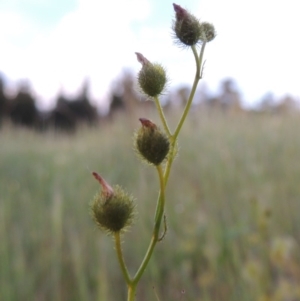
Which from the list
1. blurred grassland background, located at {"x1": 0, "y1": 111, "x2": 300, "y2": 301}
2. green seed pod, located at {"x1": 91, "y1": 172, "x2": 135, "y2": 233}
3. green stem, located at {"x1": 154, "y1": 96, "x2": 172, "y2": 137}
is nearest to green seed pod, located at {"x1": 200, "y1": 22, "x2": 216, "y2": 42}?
green stem, located at {"x1": 154, "y1": 96, "x2": 172, "y2": 137}

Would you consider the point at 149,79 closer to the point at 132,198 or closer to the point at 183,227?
the point at 132,198

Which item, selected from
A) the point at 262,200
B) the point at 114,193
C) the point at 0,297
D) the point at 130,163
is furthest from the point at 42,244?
the point at 114,193

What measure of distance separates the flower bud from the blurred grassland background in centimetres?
99

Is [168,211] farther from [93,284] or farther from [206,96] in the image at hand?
[206,96]

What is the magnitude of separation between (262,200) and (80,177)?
7.91 ft

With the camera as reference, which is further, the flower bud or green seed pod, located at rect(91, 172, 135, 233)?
the flower bud

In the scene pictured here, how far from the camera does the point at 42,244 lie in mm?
3555

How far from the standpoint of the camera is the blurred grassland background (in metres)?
2.79

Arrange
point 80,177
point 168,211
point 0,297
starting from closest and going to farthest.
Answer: point 0,297, point 168,211, point 80,177

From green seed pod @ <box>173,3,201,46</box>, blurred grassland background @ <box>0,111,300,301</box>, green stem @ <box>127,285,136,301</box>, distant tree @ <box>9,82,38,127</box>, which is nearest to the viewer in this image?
green stem @ <box>127,285,136,301</box>

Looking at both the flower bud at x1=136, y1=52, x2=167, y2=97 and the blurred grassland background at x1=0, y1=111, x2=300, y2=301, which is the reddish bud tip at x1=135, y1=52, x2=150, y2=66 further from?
the blurred grassland background at x1=0, y1=111, x2=300, y2=301

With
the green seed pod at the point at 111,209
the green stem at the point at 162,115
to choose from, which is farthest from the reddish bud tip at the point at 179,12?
the green seed pod at the point at 111,209

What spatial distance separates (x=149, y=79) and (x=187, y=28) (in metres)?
0.10

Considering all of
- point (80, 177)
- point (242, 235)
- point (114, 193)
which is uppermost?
point (114, 193)
